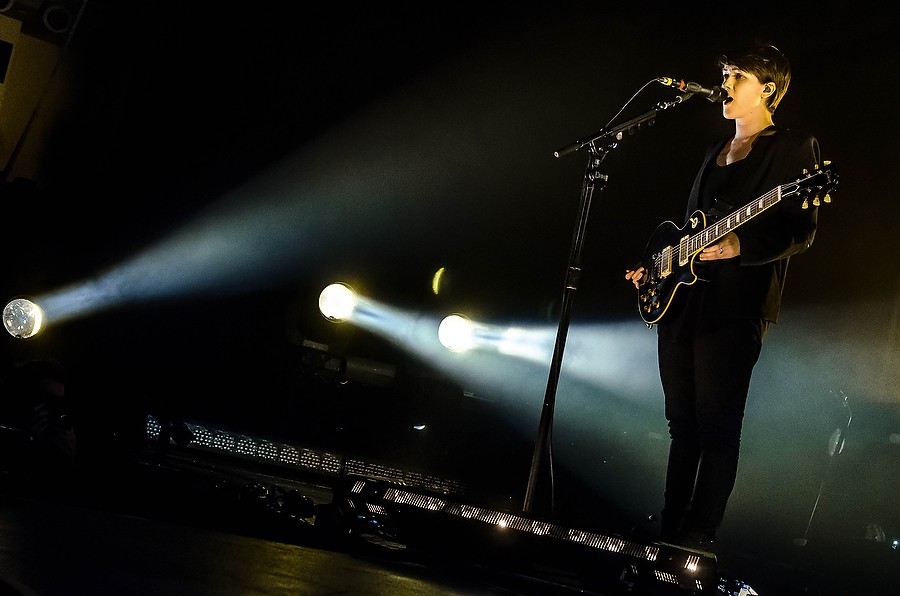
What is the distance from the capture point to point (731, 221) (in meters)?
2.56

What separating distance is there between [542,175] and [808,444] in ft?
6.33

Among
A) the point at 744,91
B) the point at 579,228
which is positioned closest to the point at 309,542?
the point at 579,228

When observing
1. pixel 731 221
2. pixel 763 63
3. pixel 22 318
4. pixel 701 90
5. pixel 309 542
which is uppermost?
pixel 763 63

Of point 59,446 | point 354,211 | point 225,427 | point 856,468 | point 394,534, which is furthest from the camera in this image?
point 354,211

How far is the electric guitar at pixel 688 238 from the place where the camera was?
2406 millimetres

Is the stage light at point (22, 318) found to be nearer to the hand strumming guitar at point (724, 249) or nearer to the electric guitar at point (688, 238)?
the electric guitar at point (688, 238)

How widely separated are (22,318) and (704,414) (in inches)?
106

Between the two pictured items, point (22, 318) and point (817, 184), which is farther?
point (22, 318)

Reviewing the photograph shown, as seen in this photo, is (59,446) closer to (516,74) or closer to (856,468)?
(516,74)

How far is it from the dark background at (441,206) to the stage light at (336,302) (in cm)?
6

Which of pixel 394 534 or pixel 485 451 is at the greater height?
pixel 485 451

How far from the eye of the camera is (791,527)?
383 centimetres

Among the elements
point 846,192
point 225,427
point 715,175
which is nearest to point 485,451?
point 225,427

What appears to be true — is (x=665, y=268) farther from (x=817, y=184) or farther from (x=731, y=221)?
(x=817, y=184)
